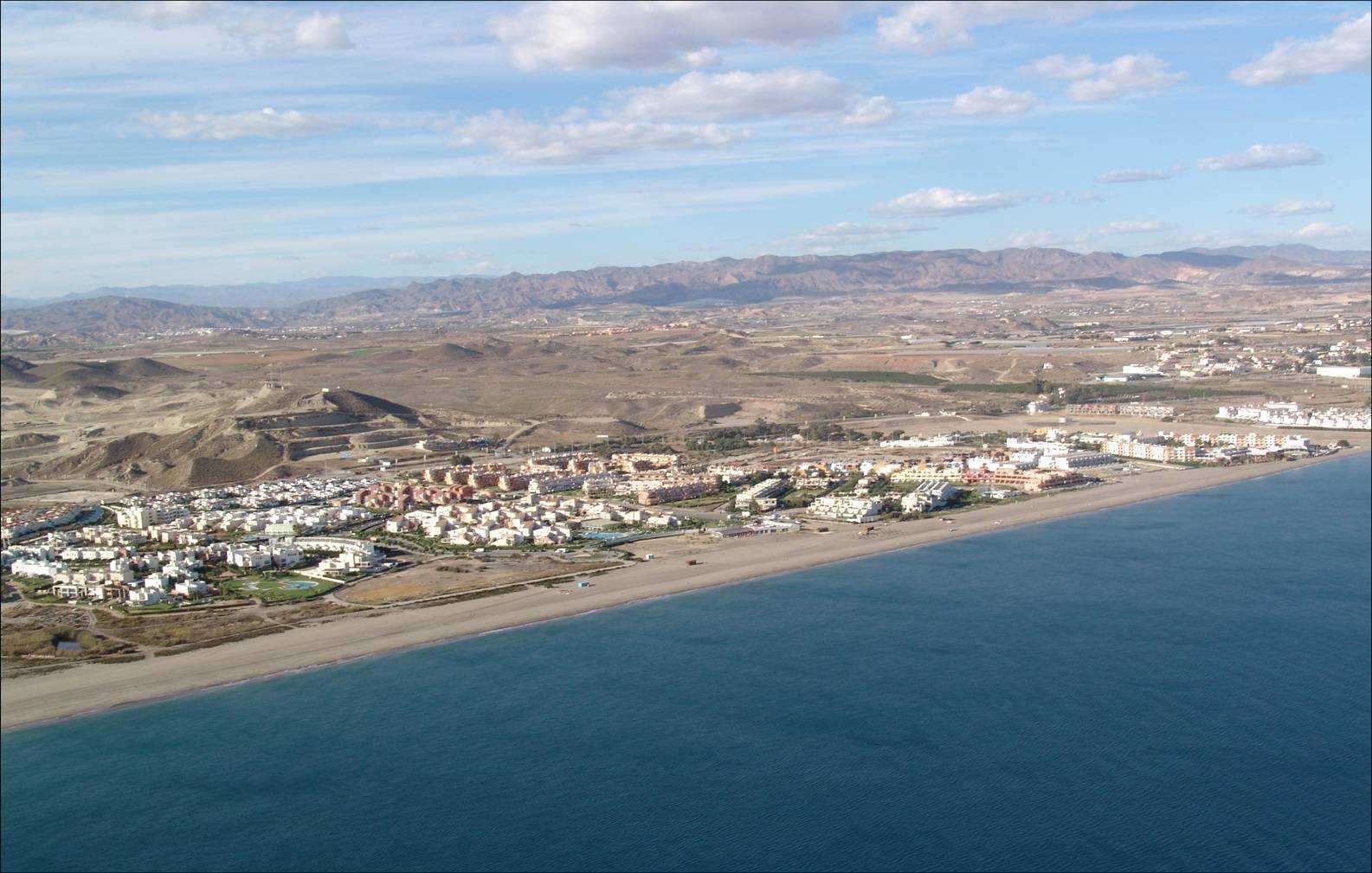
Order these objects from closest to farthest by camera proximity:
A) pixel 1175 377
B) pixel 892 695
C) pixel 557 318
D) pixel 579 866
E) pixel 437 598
Answer: pixel 579 866, pixel 892 695, pixel 437 598, pixel 1175 377, pixel 557 318

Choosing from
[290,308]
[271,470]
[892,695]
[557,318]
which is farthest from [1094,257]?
[892,695]

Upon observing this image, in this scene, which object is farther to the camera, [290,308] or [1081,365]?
[290,308]

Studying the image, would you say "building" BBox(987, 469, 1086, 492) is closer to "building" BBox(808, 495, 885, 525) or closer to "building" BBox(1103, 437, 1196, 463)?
"building" BBox(1103, 437, 1196, 463)

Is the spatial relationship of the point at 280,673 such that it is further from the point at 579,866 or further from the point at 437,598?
the point at 579,866

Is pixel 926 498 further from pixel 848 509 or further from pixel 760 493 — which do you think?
pixel 760 493

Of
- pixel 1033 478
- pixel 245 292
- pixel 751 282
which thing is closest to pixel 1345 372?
pixel 1033 478

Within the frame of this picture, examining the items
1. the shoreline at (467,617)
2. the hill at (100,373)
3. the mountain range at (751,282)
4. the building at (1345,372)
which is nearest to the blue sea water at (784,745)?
the shoreline at (467,617)

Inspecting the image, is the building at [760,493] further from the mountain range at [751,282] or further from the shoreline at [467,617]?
the mountain range at [751,282]
